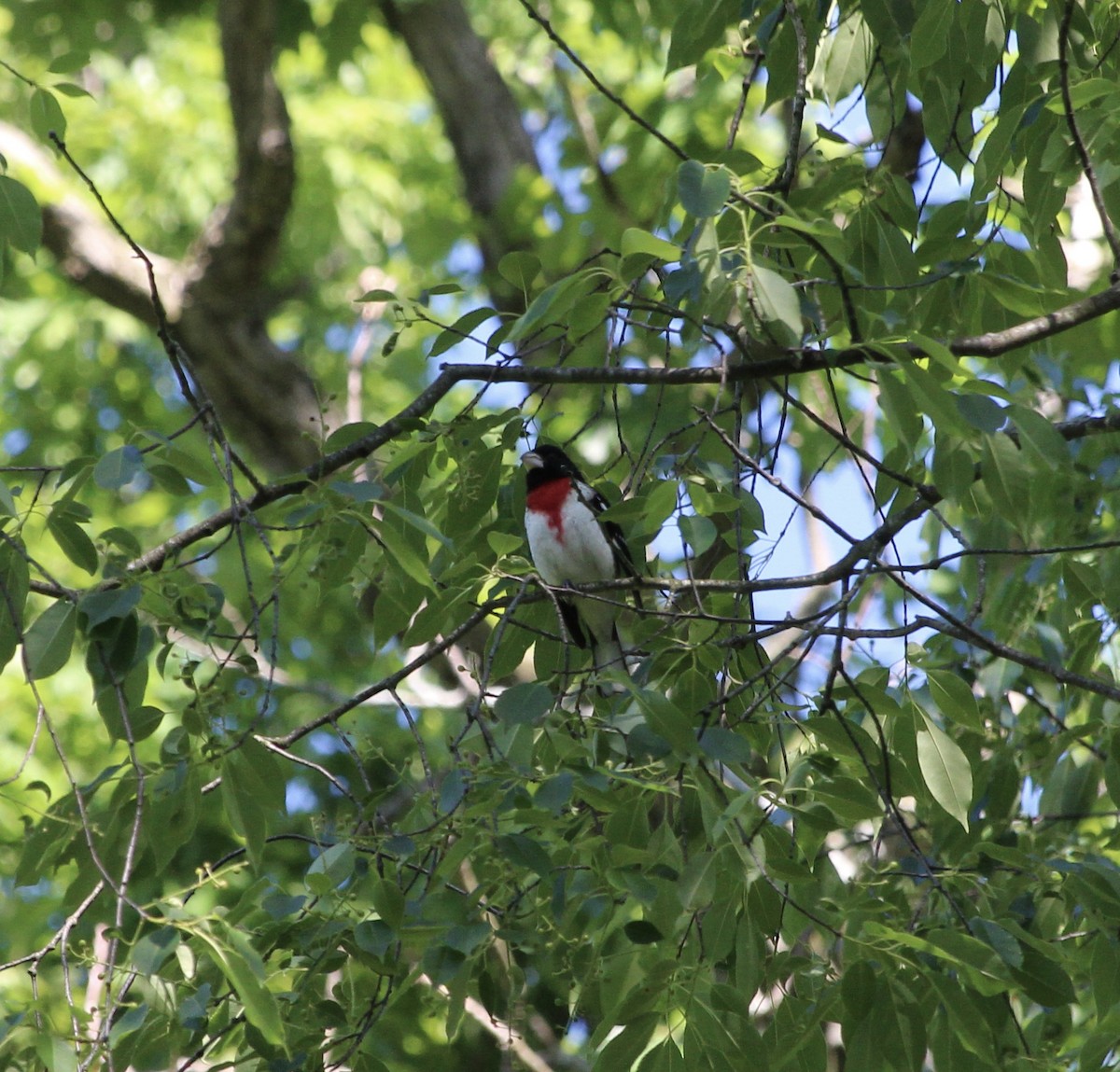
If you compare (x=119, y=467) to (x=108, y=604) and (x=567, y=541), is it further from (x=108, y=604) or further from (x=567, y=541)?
(x=567, y=541)

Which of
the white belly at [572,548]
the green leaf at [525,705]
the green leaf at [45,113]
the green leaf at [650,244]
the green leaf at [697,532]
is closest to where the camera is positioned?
the green leaf at [650,244]

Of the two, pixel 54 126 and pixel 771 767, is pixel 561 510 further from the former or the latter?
pixel 54 126

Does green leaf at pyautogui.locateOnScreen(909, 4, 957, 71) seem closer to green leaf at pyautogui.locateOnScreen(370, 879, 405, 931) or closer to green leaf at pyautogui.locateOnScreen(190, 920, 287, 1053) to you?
green leaf at pyautogui.locateOnScreen(370, 879, 405, 931)

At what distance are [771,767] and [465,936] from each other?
96 cm

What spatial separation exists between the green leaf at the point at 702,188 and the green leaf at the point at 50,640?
119cm

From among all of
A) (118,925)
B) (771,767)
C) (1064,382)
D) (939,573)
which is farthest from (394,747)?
(118,925)

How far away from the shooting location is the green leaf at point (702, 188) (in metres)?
1.89

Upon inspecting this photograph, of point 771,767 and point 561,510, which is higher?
point 561,510

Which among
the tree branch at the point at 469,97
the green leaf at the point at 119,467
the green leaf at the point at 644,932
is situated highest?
the tree branch at the point at 469,97

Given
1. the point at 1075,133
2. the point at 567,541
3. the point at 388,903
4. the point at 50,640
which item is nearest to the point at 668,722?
the point at 388,903

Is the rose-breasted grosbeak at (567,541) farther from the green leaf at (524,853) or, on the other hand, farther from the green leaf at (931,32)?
the green leaf at (524,853)

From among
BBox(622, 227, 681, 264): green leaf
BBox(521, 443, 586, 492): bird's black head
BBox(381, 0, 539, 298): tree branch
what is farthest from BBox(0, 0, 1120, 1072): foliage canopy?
BBox(381, 0, 539, 298): tree branch

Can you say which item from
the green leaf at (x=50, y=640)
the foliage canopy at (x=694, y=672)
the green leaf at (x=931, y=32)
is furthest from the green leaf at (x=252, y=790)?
the green leaf at (x=931, y=32)

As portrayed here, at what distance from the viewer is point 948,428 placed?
1.93m
